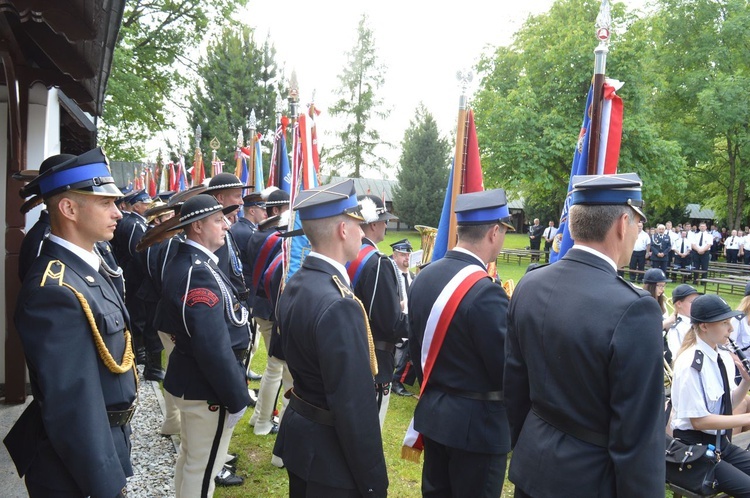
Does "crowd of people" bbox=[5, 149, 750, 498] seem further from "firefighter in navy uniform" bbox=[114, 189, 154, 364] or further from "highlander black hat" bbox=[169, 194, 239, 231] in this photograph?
"firefighter in navy uniform" bbox=[114, 189, 154, 364]

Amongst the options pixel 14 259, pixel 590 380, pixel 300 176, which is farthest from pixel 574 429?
pixel 14 259

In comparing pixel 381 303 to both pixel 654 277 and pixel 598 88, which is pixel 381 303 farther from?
pixel 654 277

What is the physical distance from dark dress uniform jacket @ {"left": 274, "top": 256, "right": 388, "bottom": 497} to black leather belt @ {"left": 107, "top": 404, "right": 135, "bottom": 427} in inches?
29.3

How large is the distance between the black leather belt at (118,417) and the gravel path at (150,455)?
2113 mm

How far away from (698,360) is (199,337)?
Result: 3461 millimetres

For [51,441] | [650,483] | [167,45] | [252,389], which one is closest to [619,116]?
[650,483]

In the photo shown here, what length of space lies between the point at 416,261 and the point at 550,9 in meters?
28.0

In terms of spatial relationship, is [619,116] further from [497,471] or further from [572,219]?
[497,471]

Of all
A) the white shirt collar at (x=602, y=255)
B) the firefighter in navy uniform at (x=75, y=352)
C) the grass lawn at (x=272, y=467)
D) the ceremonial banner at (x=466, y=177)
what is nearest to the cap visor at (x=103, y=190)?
the firefighter in navy uniform at (x=75, y=352)

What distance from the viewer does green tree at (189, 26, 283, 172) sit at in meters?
27.5

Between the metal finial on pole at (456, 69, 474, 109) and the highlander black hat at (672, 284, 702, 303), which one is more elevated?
the metal finial on pole at (456, 69, 474, 109)

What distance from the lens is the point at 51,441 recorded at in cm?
223

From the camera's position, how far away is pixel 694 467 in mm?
3996

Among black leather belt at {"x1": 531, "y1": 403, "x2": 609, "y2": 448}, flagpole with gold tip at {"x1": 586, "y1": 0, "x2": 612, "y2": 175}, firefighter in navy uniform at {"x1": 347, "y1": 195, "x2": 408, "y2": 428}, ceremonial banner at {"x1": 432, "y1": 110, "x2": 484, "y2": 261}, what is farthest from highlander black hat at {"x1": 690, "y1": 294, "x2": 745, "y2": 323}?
black leather belt at {"x1": 531, "y1": 403, "x2": 609, "y2": 448}
